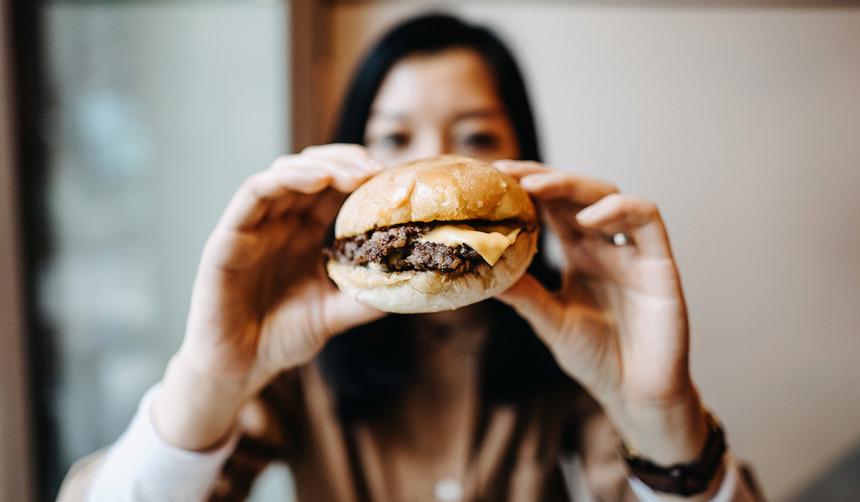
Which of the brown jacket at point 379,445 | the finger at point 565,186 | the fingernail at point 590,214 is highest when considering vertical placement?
the finger at point 565,186

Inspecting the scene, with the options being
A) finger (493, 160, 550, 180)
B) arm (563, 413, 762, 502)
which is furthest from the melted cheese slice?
arm (563, 413, 762, 502)

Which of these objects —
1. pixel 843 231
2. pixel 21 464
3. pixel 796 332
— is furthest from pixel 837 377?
pixel 21 464

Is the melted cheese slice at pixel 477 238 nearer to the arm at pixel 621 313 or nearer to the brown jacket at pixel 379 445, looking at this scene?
the arm at pixel 621 313

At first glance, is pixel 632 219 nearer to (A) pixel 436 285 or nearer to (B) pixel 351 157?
(A) pixel 436 285

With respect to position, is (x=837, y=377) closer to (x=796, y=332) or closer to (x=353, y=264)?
(x=796, y=332)

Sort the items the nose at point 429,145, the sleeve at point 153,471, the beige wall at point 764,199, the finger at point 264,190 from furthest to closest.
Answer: the nose at point 429,145 → the sleeve at point 153,471 → the finger at point 264,190 → the beige wall at point 764,199

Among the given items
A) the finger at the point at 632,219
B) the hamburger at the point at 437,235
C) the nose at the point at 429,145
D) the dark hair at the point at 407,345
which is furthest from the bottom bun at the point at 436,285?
the dark hair at the point at 407,345

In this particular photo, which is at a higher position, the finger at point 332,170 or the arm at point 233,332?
the finger at point 332,170

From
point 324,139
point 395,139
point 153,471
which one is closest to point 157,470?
point 153,471
